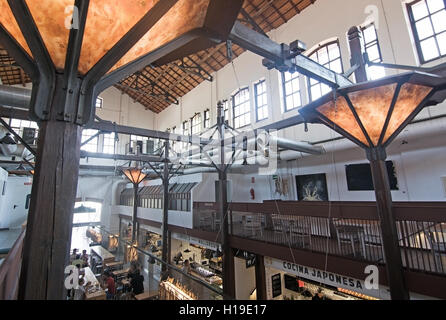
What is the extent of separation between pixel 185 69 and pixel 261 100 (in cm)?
536

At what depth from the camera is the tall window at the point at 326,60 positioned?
9.26 metres

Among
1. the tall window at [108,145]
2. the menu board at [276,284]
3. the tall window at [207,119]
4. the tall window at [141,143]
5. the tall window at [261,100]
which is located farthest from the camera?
the tall window at [108,145]

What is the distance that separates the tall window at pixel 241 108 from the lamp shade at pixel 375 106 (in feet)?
30.1

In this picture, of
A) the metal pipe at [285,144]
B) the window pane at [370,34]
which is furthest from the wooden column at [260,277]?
the window pane at [370,34]

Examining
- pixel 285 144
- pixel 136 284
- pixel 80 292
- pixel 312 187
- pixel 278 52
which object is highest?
pixel 285 144

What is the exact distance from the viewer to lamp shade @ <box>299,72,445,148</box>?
8.86 feet

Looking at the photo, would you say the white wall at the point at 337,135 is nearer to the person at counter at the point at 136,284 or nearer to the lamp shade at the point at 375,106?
the lamp shade at the point at 375,106

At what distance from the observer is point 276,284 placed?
8594 millimetres

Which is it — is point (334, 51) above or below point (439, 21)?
above

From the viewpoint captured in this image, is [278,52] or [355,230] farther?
[355,230]

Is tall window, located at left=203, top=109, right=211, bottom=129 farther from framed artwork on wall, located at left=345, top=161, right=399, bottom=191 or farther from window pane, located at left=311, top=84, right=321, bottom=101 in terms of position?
framed artwork on wall, located at left=345, top=161, right=399, bottom=191

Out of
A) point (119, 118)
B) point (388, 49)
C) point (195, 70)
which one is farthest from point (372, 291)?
point (119, 118)

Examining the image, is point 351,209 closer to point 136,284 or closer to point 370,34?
point 370,34

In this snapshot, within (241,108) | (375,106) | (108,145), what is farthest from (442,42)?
(108,145)
